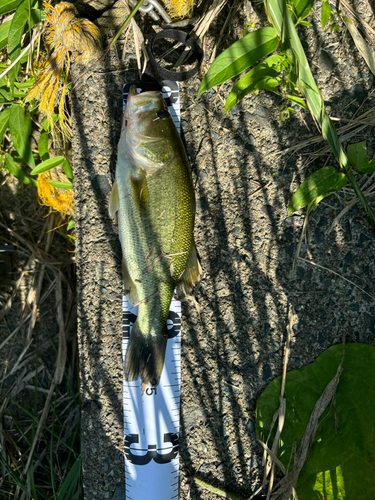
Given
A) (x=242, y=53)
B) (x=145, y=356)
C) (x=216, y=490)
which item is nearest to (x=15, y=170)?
(x=145, y=356)

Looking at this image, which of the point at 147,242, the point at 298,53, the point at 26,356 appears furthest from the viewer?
the point at 26,356

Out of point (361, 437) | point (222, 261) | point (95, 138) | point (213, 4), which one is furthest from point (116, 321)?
point (213, 4)

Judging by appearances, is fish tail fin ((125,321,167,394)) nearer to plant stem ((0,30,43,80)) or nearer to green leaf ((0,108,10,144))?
green leaf ((0,108,10,144))

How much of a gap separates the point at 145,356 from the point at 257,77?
5.47 feet

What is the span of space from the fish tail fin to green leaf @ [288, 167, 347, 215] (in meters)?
1.09

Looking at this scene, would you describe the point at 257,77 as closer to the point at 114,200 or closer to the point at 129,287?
the point at 114,200

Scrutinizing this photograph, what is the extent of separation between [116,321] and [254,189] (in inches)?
46.3

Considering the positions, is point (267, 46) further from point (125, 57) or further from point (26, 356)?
point (26, 356)

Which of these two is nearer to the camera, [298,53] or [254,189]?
[298,53]

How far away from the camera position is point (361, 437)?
2254 mm

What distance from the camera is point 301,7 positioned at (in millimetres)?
1930

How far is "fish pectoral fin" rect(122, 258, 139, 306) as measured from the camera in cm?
229

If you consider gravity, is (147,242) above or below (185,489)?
above

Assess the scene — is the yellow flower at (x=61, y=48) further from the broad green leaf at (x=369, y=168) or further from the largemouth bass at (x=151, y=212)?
the broad green leaf at (x=369, y=168)
